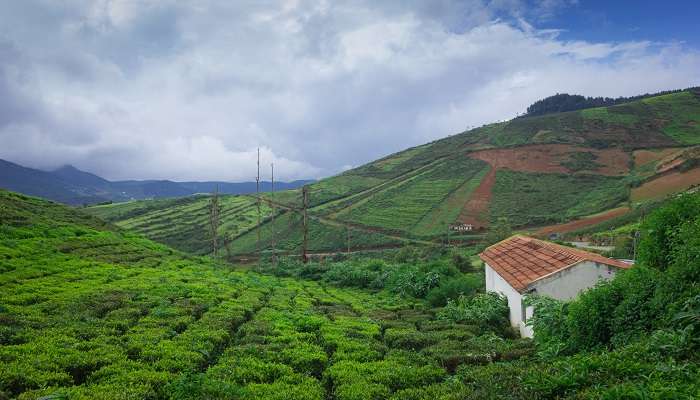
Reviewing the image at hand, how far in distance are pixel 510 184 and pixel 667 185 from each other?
3614cm

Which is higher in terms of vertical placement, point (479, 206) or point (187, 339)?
point (479, 206)

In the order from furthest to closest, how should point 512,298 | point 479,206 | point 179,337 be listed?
point 479,206
point 512,298
point 179,337

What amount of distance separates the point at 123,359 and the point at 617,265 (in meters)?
20.2

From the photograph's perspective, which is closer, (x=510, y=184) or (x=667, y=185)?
(x=667, y=185)

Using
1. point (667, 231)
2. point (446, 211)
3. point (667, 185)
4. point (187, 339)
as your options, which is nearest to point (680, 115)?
point (667, 185)

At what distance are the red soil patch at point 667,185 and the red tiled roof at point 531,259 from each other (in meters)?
79.5

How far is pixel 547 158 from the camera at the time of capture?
134750 mm

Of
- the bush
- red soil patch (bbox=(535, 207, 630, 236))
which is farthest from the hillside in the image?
red soil patch (bbox=(535, 207, 630, 236))

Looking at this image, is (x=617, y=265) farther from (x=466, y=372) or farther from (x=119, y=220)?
(x=119, y=220)

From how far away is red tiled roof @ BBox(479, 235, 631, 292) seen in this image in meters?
20.3

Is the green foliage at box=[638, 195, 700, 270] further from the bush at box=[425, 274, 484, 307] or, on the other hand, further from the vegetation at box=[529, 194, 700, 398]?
the bush at box=[425, 274, 484, 307]

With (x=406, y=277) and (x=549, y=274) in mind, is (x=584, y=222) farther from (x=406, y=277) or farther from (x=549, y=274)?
(x=549, y=274)

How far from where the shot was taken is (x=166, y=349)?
43.8 ft

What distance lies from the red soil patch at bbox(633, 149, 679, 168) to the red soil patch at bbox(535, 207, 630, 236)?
4032 centimetres
